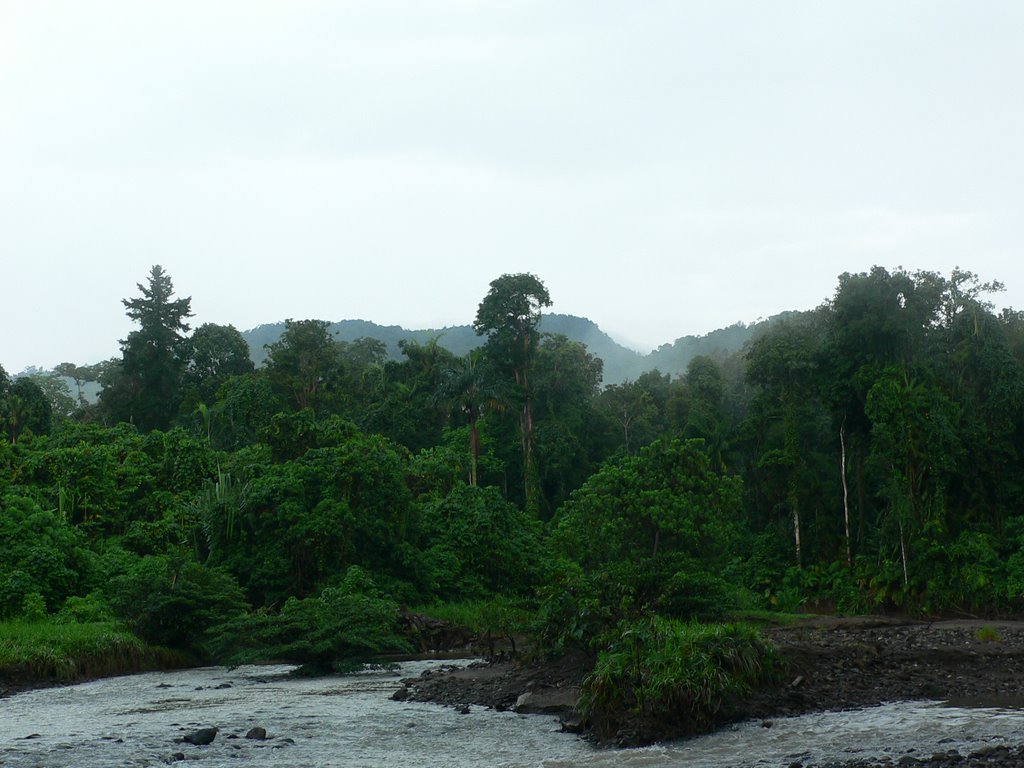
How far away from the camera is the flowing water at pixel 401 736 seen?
45.5 feet

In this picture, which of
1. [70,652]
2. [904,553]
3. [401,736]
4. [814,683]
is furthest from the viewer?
[904,553]

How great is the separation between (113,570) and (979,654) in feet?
85.4

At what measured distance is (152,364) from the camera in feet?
217

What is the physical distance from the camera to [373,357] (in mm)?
83562

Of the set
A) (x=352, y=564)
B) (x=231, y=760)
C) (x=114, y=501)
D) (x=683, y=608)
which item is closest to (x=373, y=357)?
(x=114, y=501)

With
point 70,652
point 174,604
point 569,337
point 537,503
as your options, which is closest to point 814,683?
point 70,652

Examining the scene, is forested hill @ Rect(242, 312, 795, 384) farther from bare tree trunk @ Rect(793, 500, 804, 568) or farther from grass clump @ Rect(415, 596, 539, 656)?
grass clump @ Rect(415, 596, 539, 656)

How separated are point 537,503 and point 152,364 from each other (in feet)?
90.7

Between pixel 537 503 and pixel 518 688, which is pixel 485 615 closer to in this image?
pixel 518 688

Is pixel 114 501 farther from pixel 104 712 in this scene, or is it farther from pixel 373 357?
pixel 373 357

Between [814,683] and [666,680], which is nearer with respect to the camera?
[666,680]

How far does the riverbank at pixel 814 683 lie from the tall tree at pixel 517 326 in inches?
1512

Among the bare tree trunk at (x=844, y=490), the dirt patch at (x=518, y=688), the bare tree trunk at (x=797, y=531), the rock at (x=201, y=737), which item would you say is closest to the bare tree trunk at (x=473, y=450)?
the bare tree trunk at (x=797, y=531)

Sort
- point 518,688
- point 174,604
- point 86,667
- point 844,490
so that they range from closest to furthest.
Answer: point 518,688 → point 86,667 → point 174,604 → point 844,490
